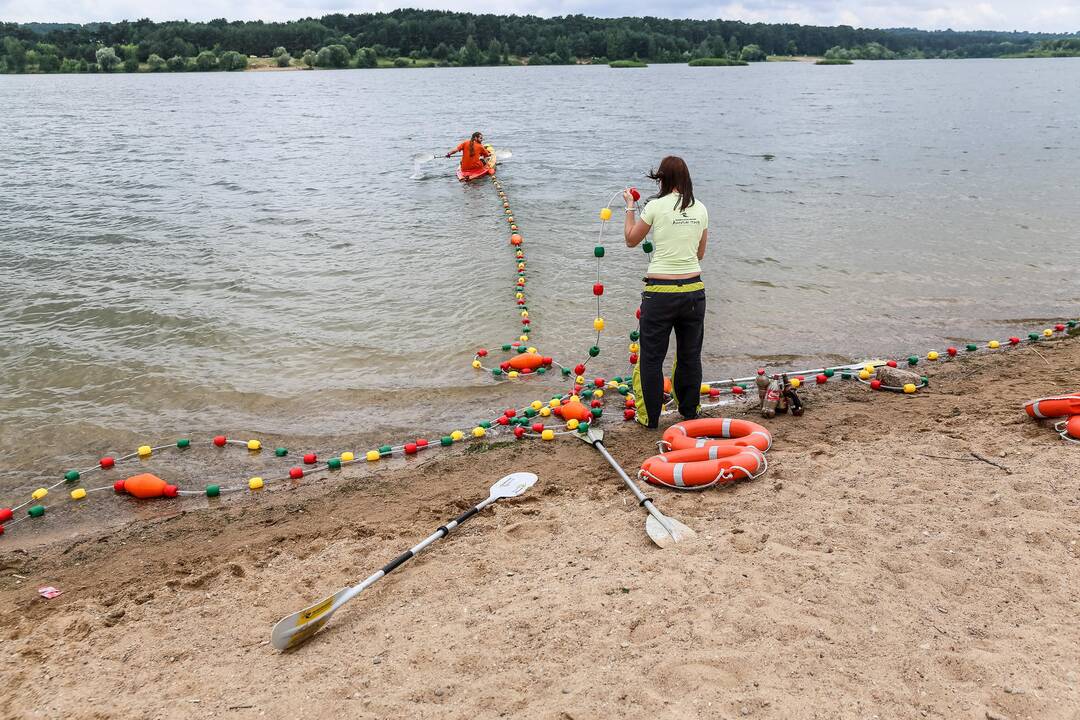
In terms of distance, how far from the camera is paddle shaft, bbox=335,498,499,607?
489 centimetres

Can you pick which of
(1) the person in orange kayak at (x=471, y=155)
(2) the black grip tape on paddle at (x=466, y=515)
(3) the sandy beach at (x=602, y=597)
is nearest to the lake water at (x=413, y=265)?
(1) the person in orange kayak at (x=471, y=155)

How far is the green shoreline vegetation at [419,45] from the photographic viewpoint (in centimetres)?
9619

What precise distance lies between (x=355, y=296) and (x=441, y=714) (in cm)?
977

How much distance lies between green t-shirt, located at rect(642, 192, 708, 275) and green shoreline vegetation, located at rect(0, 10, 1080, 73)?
104030 mm

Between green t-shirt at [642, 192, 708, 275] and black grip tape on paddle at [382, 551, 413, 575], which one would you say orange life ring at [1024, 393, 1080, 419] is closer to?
green t-shirt at [642, 192, 708, 275]

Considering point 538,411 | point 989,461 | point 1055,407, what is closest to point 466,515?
point 538,411

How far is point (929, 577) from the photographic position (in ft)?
14.6

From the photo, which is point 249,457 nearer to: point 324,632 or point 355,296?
point 324,632

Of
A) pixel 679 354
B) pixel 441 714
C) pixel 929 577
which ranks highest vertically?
pixel 679 354

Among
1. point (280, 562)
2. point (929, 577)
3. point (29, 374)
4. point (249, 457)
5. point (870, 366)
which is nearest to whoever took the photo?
point (929, 577)

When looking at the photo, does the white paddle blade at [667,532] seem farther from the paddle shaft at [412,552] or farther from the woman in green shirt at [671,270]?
the woman in green shirt at [671,270]

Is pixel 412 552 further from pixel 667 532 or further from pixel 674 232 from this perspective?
pixel 674 232

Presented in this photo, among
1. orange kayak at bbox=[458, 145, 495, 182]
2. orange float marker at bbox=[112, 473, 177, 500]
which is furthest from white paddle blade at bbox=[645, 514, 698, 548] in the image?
orange kayak at bbox=[458, 145, 495, 182]

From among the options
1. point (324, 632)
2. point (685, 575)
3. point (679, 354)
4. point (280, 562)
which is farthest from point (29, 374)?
point (685, 575)
